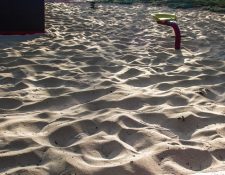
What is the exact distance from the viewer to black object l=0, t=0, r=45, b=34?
5470mm

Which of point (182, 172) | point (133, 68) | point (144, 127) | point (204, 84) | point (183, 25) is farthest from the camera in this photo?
point (183, 25)

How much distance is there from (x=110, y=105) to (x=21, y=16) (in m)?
3.13

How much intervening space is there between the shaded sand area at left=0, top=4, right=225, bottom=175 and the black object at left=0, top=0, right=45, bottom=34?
22 centimetres

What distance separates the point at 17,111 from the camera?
288 centimetres

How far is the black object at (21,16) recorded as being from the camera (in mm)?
5470

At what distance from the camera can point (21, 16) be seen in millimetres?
5578

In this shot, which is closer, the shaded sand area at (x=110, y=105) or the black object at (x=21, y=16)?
the shaded sand area at (x=110, y=105)

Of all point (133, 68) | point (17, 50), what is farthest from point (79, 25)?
point (133, 68)

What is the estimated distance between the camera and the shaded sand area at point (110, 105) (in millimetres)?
2199

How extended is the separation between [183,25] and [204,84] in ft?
12.0

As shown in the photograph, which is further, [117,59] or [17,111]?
[117,59]

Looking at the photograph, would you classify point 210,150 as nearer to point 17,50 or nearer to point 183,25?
point 17,50

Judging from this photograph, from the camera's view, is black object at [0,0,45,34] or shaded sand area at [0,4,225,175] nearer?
shaded sand area at [0,4,225,175]

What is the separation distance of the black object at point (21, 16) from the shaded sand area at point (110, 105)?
8.6 inches
